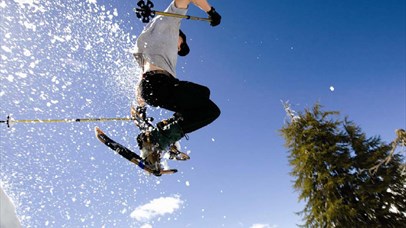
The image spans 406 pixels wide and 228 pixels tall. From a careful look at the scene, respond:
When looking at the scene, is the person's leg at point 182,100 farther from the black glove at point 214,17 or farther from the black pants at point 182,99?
the black glove at point 214,17

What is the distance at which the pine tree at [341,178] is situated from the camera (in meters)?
14.9

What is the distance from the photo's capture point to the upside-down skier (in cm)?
407

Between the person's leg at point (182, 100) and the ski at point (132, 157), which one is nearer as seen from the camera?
the person's leg at point (182, 100)

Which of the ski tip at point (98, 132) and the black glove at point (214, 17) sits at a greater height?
the black glove at point (214, 17)

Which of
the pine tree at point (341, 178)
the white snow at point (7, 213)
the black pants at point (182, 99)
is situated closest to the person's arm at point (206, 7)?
the black pants at point (182, 99)

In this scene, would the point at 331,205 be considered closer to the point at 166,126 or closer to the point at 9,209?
the point at 166,126

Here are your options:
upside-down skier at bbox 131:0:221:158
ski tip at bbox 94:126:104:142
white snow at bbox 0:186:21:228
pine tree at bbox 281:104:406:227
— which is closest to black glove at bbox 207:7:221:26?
upside-down skier at bbox 131:0:221:158

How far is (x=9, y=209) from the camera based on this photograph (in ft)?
126

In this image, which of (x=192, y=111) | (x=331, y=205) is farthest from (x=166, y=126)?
(x=331, y=205)

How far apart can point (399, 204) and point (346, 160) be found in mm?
3198

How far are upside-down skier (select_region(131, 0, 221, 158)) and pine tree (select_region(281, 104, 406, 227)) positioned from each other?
523 inches

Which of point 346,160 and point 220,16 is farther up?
point 346,160

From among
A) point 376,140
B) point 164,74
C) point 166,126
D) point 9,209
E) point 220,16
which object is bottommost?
point 166,126

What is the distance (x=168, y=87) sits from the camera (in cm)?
403
